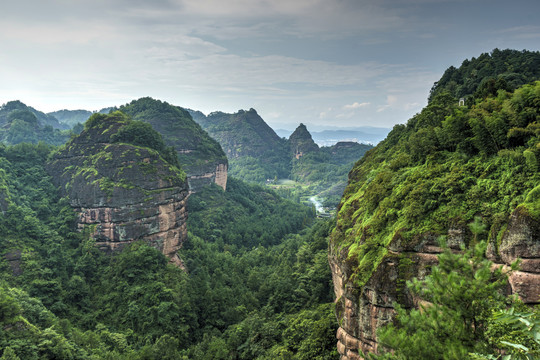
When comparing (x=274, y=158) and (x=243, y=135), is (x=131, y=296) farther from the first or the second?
(x=274, y=158)

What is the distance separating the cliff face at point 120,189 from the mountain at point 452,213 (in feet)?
102

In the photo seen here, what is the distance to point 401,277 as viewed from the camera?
→ 16.1 metres

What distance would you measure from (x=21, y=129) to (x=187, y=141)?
41.3m

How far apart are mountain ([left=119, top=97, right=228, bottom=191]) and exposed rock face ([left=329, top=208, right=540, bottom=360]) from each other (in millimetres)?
62821

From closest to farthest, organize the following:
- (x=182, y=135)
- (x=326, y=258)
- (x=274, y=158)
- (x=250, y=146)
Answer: (x=326, y=258), (x=182, y=135), (x=250, y=146), (x=274, y=158)

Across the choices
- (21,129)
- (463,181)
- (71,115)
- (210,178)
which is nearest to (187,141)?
(210,178)

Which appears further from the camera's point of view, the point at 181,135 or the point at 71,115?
the point at 71,115

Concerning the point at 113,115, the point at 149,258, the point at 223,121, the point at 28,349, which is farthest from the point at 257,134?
the point at 28,349

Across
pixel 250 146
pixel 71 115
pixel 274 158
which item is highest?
pixel 71 115

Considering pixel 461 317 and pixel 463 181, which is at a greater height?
pixel 463 181

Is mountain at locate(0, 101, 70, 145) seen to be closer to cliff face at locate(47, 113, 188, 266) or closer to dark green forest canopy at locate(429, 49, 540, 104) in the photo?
cliff face at locate(47, 113, 188, 266)

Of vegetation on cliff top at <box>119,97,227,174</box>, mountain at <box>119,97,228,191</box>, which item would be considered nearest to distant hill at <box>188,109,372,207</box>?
mountain at <box>119,97,228,191</box>

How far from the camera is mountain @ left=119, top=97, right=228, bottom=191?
79.1 metres

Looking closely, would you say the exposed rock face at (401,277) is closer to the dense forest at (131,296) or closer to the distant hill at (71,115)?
the dense forest at (131,296)
